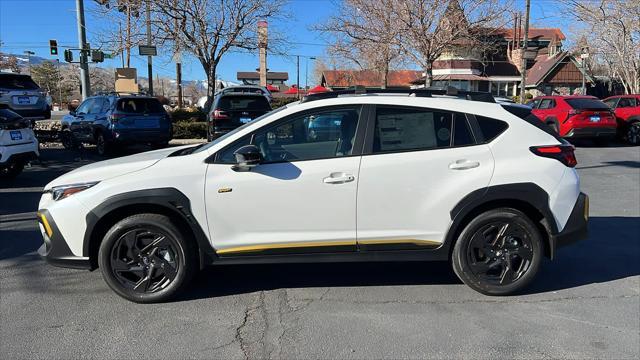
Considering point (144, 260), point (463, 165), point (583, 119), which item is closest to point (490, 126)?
point (463, 165)

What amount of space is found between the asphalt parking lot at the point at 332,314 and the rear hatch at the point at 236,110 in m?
7.19

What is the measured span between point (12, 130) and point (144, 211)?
6.33 meters

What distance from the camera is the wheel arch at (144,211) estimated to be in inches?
153

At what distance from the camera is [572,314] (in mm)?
3953

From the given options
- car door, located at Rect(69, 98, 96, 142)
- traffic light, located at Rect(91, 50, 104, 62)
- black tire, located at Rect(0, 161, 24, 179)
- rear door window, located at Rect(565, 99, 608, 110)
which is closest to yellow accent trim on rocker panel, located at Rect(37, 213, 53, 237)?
black tire, located at Rect(0, 161, 24, 179)

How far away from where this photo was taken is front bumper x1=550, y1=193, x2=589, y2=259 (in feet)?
13.6

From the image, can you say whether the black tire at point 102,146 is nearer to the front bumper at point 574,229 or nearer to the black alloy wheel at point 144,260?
the black alloy wheel at point 144,260

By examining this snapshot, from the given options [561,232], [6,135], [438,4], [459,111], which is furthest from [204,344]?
[438,4]

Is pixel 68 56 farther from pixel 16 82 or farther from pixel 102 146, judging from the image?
pixel 102 146

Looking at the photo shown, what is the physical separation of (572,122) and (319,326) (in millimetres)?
14007

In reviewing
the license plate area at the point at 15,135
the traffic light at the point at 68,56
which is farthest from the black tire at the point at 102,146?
the traffic light at the point at 68,56

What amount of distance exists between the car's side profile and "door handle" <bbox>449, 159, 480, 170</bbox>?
1052 centimetres

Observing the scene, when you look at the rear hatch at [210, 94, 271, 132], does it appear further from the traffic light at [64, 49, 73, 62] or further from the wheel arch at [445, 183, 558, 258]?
the traffic light at [64, 49, 73, 62]

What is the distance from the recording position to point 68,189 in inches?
158
